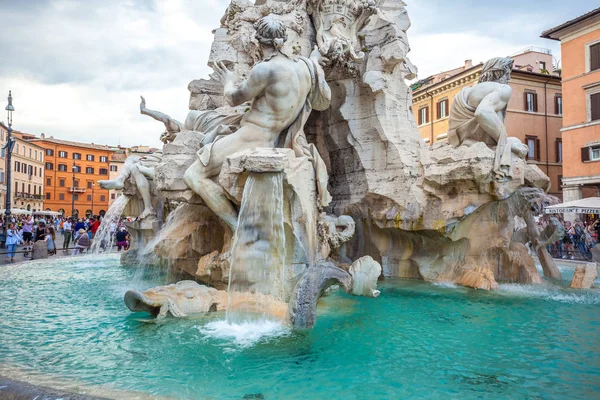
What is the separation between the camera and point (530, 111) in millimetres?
30266

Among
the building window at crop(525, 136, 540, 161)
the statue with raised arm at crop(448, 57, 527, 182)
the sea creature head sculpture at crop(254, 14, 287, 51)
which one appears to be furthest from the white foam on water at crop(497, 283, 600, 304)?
the building window at crop(525, 136, 540, 161)

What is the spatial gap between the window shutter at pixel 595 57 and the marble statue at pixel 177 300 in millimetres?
26537

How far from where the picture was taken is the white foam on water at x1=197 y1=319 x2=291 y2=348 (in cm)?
431

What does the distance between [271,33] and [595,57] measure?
2545 centimetres

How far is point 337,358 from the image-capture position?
150 inches

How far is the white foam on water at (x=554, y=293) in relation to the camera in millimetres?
6191

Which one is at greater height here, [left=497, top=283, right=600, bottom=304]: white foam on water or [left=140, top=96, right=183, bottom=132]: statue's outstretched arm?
[left=140, top=96, right=183, bottom=132]: statue's outstretched arm

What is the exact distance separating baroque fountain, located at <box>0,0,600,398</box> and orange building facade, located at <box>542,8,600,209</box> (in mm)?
19577

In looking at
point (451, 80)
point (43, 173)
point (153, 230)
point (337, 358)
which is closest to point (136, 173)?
point (153, 230)

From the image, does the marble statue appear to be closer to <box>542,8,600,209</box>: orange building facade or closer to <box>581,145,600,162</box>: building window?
<box>542,8,600,209</box>: orange building facade

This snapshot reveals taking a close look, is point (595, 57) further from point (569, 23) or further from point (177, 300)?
point (177, 300)

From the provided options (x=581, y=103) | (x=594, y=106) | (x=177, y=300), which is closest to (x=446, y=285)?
(x=177, y=300)

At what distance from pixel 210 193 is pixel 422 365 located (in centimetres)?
317

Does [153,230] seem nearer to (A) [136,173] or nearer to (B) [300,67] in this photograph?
(A) [136,173]
